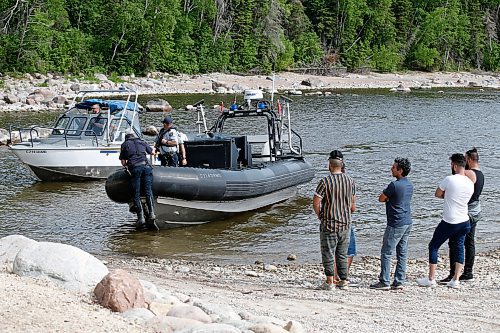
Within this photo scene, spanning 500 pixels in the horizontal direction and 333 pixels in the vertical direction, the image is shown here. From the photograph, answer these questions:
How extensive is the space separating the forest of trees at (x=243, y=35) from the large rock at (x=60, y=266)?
44.5 meters

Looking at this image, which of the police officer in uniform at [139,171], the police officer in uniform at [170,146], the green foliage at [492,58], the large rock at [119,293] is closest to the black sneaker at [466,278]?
the large rock at [119,293]

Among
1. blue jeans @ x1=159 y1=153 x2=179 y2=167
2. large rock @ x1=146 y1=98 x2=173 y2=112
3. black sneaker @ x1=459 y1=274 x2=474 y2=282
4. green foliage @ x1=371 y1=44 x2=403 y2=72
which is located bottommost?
black sneaker @ x1=459 y1=274 x2=474 y2=282

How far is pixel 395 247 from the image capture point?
912 cm

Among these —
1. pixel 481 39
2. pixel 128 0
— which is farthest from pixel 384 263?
pixel 481 39

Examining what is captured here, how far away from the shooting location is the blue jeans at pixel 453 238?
907cm

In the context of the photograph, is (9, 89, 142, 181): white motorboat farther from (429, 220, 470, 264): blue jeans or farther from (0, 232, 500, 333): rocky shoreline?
(429, 220, 470, 264): blue jeans

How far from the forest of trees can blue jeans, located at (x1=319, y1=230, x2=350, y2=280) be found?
44.5 m

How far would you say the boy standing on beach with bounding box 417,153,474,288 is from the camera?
351 inches

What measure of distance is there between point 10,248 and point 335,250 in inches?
154

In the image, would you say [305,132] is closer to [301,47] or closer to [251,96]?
[251,96]

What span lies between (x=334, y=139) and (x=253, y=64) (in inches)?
1541

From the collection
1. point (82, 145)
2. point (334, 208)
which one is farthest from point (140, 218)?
point (82, 145)

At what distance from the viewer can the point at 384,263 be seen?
9.10 m

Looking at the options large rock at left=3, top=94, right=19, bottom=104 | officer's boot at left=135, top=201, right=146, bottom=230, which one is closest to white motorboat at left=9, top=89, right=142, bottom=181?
officer's boot at left=135, top=201, right=146, bottom=230
